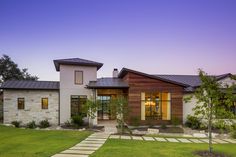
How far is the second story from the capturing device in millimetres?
19688

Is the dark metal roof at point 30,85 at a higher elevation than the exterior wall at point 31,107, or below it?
higher

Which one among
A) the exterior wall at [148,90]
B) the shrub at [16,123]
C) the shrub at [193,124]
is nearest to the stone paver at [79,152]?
the exterior wall at [148,90]

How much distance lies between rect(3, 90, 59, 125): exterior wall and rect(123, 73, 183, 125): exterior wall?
691cm

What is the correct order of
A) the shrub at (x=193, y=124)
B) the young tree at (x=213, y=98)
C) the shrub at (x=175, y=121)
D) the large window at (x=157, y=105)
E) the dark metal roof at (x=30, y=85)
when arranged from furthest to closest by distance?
the dark metal roof at (x=30, y=85), the large window at (x=157, y=105), the shrub at (x=175, y=121), the shrub at (x=193, y=124), the young tree at (x=213, y=98)

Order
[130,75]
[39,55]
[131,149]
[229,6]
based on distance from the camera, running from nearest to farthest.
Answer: [131,149] → [229,6] → [130,75] → [39,55]

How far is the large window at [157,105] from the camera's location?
1825 centimetres

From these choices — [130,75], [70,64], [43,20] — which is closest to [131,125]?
[130,75]

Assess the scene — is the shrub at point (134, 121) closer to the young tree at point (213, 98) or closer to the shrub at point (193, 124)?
the shrub at point (193, 124)

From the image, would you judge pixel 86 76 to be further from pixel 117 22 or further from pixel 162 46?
pixel 162 46

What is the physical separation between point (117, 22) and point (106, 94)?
730 centimetres

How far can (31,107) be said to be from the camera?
1927 centimetres

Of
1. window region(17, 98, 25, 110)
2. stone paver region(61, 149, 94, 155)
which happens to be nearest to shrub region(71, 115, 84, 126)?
window region(17, 98, 25, 110)

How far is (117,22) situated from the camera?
681 inches

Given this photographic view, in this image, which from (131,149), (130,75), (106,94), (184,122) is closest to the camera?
(131,149)
